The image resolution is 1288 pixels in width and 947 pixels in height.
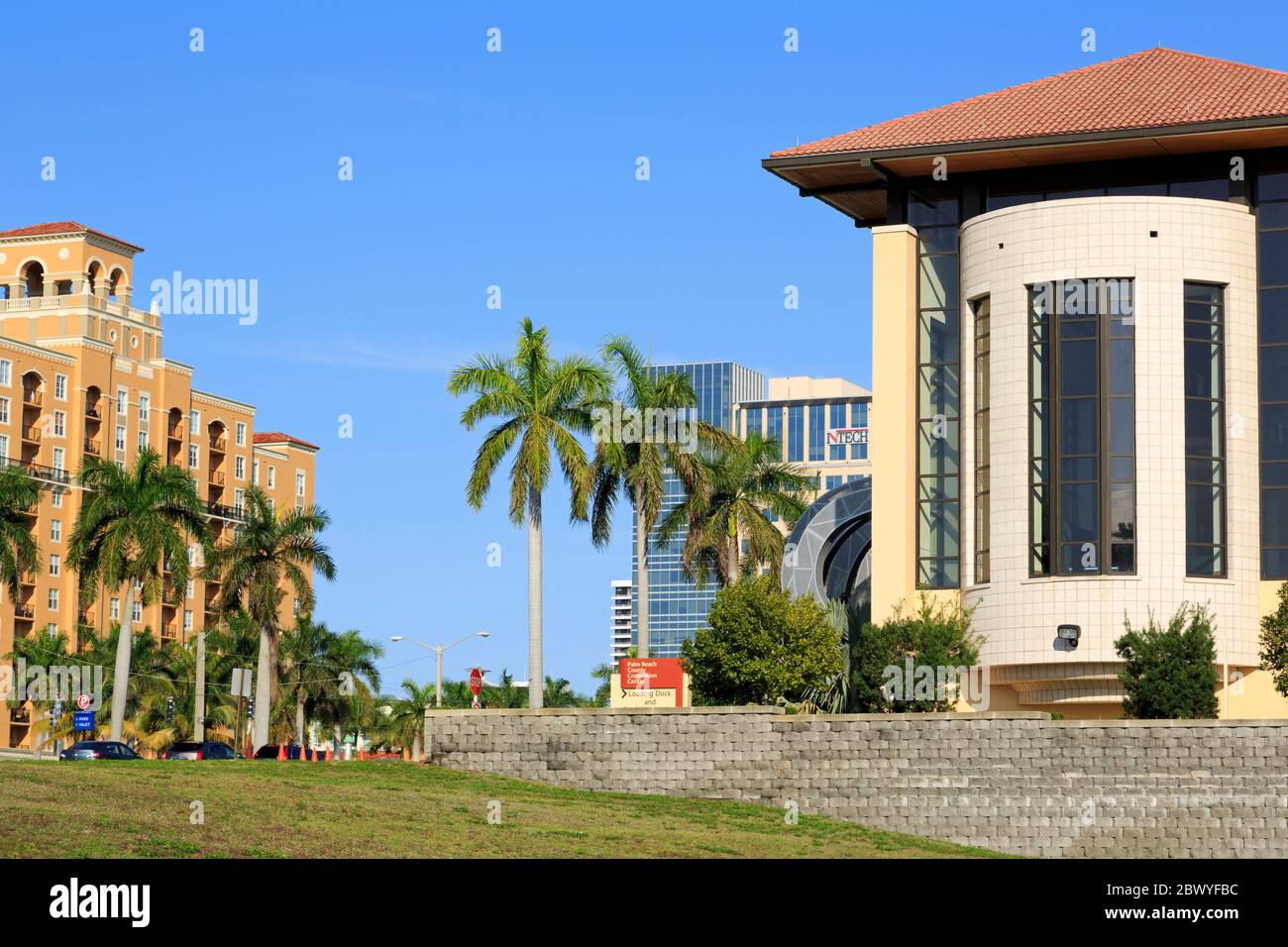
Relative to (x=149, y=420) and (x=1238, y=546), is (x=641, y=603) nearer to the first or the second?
(x=1238, y=546)

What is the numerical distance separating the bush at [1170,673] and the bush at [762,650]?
862cm

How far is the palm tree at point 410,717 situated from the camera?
13312 cm

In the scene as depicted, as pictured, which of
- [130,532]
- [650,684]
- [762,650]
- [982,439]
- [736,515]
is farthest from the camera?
[130,532]

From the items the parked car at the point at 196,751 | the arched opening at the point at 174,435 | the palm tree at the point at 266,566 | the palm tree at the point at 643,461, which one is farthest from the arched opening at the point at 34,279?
the palm tree at the point at 643,461

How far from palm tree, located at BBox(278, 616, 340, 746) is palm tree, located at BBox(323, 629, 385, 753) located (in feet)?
0.91

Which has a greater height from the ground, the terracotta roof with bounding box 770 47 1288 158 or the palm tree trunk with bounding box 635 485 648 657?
the terracotta roof with bounding box 770 47 1288 158

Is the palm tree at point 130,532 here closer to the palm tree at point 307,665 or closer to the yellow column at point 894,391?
the yellow column at point 894,391

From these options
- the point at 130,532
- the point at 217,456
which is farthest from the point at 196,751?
the point at 217,456

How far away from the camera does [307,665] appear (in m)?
120

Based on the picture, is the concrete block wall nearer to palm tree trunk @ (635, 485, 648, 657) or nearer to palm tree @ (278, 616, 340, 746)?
palm tree trunk @ (635, 485, 648, 657)

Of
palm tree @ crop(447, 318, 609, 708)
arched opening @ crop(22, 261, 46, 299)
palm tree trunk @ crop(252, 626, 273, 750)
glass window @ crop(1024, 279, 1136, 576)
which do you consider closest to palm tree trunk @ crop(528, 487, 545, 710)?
palm tree @ crop(447, 318, 609, 708)

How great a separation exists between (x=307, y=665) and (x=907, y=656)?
7311 centimetres

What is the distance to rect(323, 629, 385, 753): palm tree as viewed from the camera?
119500mm

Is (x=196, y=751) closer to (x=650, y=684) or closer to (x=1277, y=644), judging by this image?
(x=650, y=684)
